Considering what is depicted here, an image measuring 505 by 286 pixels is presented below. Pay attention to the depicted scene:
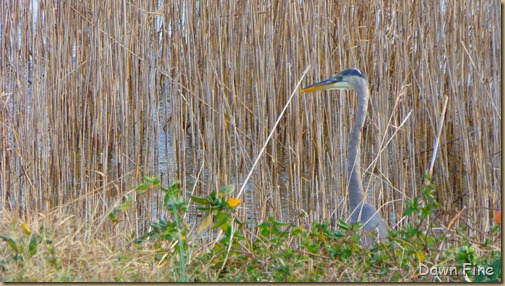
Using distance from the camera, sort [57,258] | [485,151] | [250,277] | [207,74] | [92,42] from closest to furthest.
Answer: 1. [57,258]
2. [250,277]
3. [485,151]
4. [207,74]
5. [92,42]

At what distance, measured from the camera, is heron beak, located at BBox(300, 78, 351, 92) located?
2.81 meters

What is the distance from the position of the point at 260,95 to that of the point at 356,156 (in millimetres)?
525

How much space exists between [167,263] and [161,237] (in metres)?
0.08

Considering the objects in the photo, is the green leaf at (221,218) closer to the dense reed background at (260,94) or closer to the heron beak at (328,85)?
the dense reed background at (260,94)

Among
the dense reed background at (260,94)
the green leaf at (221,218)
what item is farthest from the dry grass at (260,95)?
the green leaf at (221,218)

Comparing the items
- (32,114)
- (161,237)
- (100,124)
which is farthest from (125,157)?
(161,237)

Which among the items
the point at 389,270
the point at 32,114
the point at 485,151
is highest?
the point at 32,114

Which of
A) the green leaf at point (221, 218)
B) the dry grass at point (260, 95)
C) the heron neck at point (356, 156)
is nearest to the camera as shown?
the green leaf at point (221, 218)

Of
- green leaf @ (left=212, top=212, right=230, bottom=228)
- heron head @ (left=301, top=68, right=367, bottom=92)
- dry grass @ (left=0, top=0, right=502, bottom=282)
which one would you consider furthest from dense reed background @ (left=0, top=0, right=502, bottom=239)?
green leaf @ (left=212, top=212, right=230, bottom=228)

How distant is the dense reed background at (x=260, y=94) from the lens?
288cm

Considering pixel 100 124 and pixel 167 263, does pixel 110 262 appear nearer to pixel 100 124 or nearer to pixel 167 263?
pixel 167 263

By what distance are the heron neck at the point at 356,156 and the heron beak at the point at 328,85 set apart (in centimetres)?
8

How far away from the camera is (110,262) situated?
1.81m

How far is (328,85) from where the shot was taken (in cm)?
284
